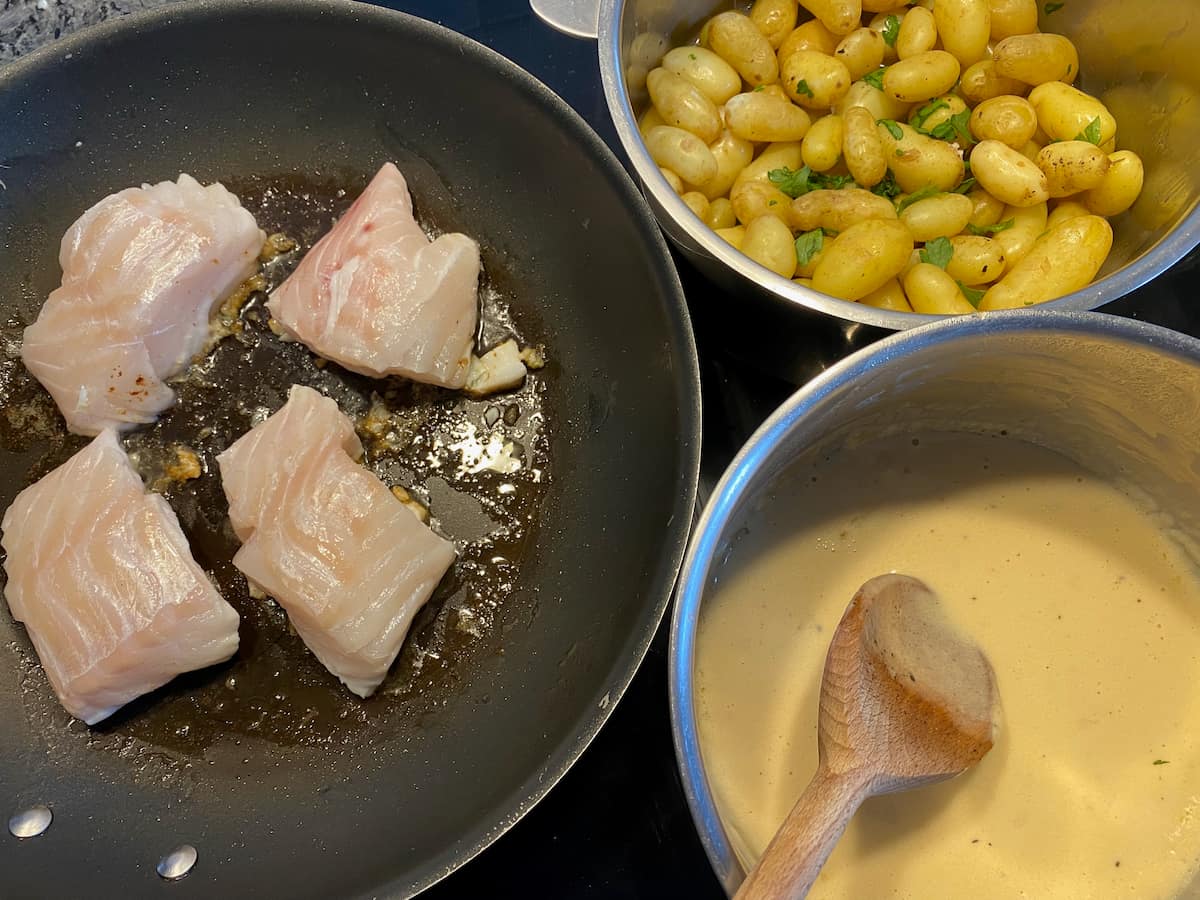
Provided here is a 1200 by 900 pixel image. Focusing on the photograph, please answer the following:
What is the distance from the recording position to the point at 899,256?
35.4 inches

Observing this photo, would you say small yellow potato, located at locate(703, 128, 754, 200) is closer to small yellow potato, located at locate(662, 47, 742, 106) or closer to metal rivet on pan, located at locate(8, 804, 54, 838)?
small yellow potato, located at locate(662, 47, 742, 106)

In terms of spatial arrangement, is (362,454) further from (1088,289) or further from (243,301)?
(1088,289)

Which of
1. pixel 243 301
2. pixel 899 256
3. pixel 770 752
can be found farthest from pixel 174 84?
pixel 770 752

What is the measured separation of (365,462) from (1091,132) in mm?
944

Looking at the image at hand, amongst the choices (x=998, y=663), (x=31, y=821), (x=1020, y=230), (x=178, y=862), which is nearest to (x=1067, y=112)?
(x=1020, y=230)

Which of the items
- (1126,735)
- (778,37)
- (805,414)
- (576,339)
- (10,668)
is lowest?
(10,668)

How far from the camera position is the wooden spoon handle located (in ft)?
2.14

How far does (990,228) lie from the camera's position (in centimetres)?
100

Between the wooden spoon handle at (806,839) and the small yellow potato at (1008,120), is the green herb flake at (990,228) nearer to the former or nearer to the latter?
the small yellow potato at (1008,120)

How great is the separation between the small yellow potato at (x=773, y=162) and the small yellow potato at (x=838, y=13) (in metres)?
0.14

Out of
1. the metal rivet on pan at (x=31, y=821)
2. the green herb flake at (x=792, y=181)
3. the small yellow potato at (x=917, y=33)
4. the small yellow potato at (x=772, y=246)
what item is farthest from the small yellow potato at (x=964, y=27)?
the metal rivet on pan at (x=31, y=821)

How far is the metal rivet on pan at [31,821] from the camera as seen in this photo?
3.18 ft

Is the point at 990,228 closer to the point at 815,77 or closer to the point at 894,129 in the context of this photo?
the point at 894,129

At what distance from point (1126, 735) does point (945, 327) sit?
466 millimetres
